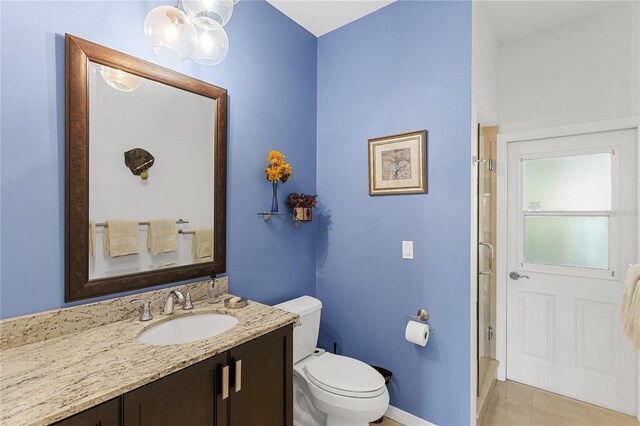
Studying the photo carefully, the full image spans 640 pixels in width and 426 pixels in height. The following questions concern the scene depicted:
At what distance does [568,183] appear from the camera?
7.68 ft

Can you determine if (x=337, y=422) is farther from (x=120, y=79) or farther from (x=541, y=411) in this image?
(x=120, y=79)

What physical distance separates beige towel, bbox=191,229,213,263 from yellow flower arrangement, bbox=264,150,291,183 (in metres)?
0.53

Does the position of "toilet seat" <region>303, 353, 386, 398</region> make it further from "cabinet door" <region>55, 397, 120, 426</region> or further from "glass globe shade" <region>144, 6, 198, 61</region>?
"glass globe shade" <region>144, 6, 198, 61</region>

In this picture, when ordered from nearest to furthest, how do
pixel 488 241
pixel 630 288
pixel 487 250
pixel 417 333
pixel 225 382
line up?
pixel 225 382
pixel 630 288
pixel 417 333
pixel 487 250
pixel 488 241

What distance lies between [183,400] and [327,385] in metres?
0.89

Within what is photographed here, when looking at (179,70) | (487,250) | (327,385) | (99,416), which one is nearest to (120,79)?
(179,70)

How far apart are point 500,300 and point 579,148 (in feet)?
4.43

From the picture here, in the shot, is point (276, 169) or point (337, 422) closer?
point (337, 422)

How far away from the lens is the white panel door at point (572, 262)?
2.14 m

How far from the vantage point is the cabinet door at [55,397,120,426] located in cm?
78

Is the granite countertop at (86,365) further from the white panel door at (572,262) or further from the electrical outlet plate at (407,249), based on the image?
the white panel door at (572,262)

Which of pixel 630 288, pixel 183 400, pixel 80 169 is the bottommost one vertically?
pixel 183 400

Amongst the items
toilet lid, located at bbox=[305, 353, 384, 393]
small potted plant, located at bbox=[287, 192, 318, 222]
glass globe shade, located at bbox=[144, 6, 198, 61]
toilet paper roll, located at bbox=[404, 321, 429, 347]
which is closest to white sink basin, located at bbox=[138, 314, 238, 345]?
toilet lid, located at bbox=[305, 353, 384, 393]

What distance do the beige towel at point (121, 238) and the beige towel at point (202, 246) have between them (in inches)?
11.3
